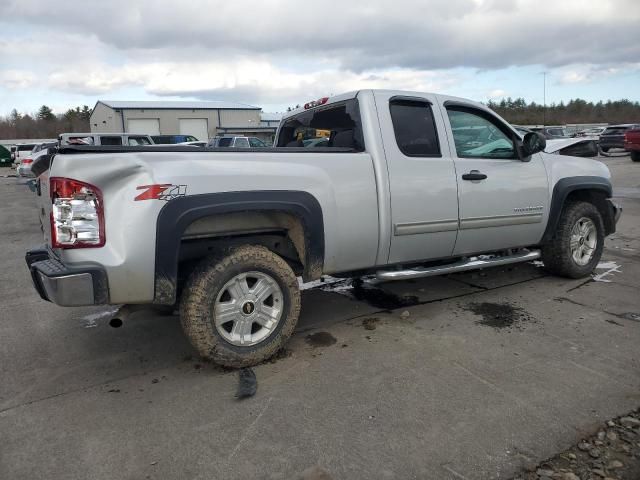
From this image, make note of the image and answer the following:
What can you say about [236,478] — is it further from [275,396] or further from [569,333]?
[569,333]

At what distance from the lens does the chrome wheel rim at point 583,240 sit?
17.8ft

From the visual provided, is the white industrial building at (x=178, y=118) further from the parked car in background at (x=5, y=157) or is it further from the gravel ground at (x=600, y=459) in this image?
the gravel ground at (x=600, y=459)

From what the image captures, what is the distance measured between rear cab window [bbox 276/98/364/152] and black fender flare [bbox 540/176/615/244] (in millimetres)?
2308

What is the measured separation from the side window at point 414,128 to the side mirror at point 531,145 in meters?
1.05

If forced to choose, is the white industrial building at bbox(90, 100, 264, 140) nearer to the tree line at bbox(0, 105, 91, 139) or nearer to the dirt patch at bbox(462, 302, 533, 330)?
the tree line at bbox(0, 105, 91, 139)

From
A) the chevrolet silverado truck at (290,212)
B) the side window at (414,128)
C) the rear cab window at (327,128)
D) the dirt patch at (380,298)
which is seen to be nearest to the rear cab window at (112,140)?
the rear cab window at (327,128)

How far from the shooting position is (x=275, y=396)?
316 cm

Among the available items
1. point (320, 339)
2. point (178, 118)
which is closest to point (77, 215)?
point (320, 339)

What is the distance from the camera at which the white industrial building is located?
46906mm

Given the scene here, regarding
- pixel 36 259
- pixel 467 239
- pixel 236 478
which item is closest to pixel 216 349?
pixel 236 478

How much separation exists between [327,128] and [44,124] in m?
88.5

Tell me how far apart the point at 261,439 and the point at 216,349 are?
2.78 feet

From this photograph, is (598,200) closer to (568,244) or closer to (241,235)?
(568,244)

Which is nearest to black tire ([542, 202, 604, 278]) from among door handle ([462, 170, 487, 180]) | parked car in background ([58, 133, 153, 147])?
door handle ([462, 170, 487, 180])
